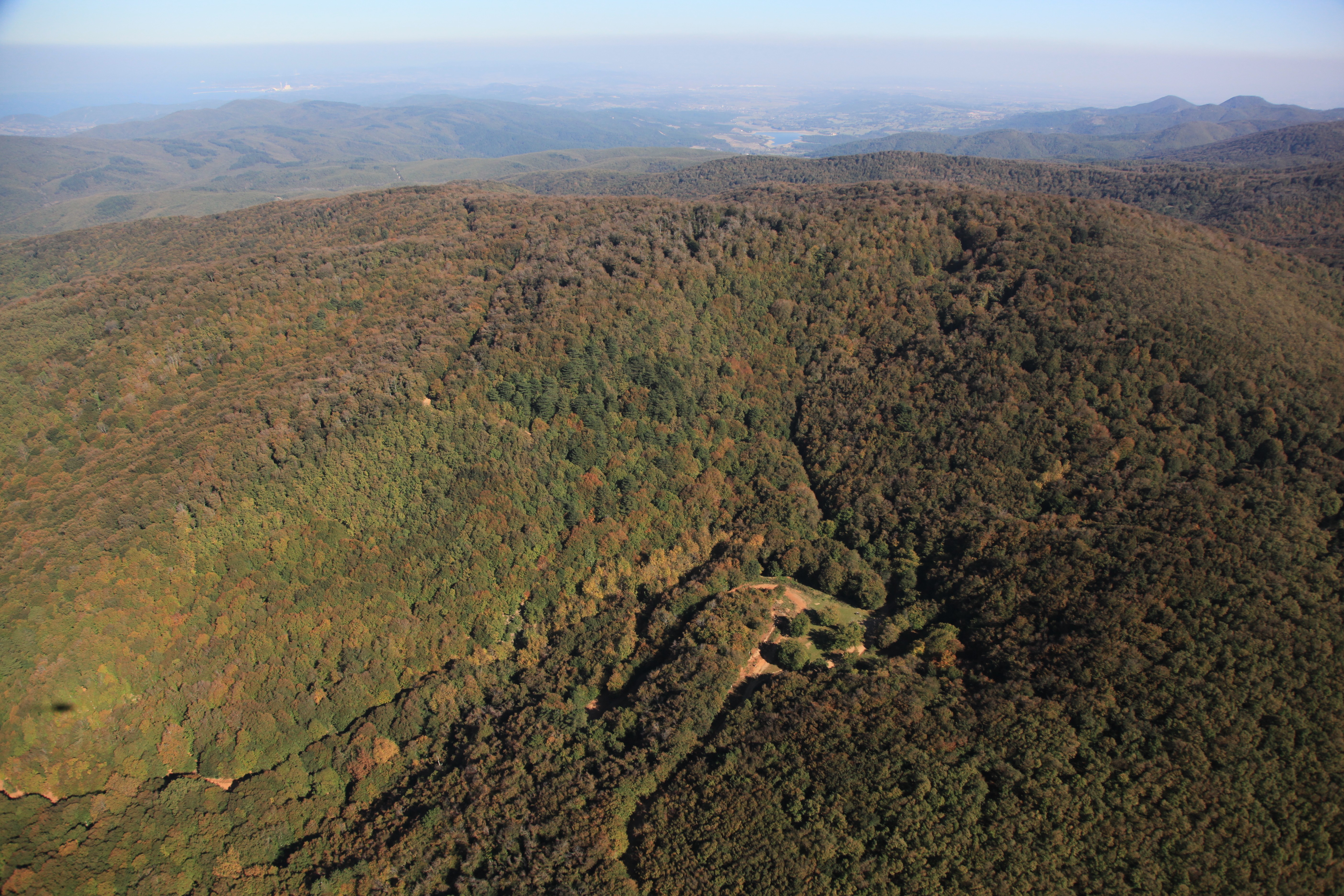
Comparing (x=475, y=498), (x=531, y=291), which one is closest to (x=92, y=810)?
(x=475, y=498)

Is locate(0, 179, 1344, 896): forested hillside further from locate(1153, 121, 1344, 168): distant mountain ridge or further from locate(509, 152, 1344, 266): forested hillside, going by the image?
locate(1153, 121, 1344, 168): distant mountain ridge

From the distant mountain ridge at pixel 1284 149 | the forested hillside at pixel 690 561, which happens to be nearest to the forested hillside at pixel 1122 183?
the distant mountain ridge at pixel 1284 149

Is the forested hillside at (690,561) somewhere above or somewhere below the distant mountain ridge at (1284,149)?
below

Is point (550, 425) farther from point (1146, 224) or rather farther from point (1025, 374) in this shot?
point (1146, 224)

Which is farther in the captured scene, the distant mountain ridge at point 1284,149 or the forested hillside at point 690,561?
the distant mountain ridge at point 1284,149

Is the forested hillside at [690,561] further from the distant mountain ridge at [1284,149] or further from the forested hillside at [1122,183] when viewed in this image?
the distant mountain ridge at [1284,149]

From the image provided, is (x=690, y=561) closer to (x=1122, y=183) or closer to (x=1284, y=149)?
(x=1122, y=183)

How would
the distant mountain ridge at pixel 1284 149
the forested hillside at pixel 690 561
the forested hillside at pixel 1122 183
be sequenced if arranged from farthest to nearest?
the distant mountain ridge at pixel 1284 149, the forested hillside at pixel 1122 183, the forested hillside at pixel 690 561

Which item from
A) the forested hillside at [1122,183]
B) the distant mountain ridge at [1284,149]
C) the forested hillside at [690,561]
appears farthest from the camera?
the distant mountain ridge at [1284,149]

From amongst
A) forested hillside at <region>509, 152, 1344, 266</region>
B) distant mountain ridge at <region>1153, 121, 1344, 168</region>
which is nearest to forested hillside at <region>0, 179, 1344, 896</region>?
forested hillside at <region>509, 152, 1344, 266</region>
